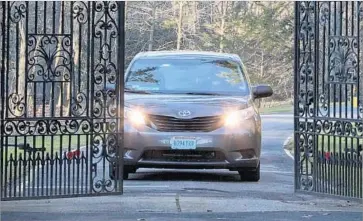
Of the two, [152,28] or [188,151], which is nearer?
[188,151]

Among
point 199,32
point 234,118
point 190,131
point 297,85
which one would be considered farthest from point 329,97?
point 199,32

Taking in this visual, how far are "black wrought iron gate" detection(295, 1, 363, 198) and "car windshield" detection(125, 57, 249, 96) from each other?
173 cm

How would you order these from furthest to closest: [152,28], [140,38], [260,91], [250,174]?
1. [152,28]
2. [140,38]
3. [260,91]
4. [250,174]

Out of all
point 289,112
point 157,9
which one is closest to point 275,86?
point 289,112

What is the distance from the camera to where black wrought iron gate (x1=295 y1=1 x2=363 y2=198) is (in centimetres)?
960

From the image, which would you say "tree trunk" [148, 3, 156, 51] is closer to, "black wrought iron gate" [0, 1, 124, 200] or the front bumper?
the front bumper

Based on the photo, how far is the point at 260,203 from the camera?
9281mm

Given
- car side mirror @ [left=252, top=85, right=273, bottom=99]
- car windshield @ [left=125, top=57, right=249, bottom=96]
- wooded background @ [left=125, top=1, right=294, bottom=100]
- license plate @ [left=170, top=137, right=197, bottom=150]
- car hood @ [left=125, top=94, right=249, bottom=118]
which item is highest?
wooded background @ [left=125, top=1, right=294, bottom=100]

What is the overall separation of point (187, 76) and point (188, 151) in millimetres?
1369

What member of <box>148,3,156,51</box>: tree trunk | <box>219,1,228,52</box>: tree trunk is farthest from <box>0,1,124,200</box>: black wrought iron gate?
<box>148,3,156,51</box>: tree trunk

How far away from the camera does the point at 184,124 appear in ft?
35.9

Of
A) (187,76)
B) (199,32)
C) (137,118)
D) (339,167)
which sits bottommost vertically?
(339,167)

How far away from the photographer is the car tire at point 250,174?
11414mm

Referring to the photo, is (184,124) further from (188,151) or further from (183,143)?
(188,151)
